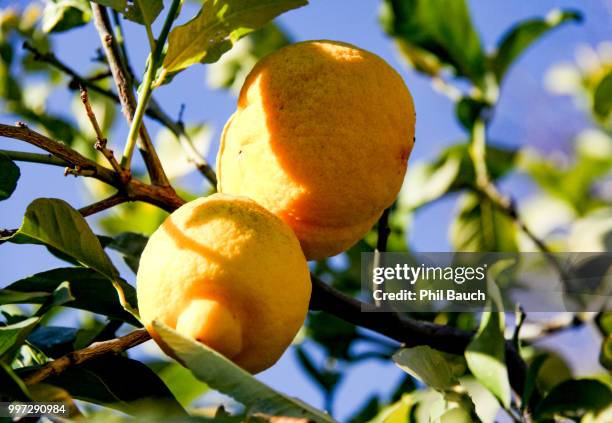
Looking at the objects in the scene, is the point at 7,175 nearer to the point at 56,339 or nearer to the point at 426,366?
the point at 56,339

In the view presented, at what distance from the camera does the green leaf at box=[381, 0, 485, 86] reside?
6.04ft

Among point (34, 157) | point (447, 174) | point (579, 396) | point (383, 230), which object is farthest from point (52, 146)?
point (447, 174)

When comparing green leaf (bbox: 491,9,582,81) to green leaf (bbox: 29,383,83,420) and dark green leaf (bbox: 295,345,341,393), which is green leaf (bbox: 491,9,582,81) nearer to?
dark green leaf (bbox: 295,345,341,393)

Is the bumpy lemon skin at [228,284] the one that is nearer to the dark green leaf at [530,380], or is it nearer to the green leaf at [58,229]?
the green leaf at [58,229]

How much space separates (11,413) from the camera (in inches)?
32.3

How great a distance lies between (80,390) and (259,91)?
0.44m

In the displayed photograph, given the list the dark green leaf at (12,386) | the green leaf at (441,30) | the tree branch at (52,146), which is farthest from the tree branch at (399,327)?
the green leaf at (441,30)

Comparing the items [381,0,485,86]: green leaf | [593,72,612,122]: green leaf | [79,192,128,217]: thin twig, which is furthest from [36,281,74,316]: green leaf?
[593,72,612,122]: green leaf

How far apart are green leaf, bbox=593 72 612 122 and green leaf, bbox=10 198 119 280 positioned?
4.54 ft

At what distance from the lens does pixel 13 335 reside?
933 mm

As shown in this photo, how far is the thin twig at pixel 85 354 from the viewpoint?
91 centimetres

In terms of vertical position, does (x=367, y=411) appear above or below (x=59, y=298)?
below

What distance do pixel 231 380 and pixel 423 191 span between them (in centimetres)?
121

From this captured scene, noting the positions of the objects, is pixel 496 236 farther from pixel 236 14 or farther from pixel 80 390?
pixel 80 390
